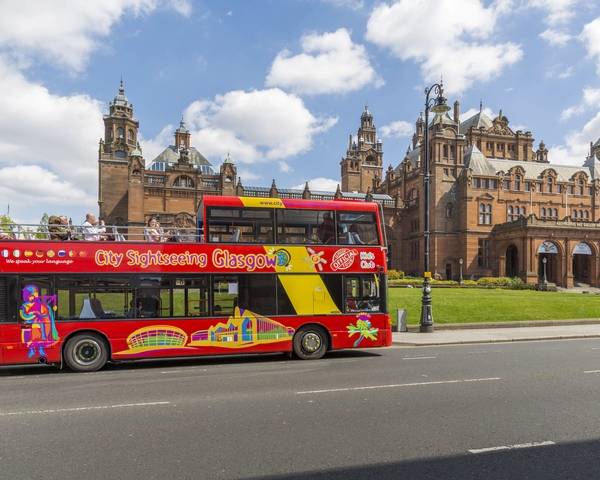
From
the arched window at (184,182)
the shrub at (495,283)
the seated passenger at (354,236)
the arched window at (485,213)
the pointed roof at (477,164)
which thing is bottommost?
the shrub at (495,283)

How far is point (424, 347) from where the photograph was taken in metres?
16.4

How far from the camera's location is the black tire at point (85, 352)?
39.4ft

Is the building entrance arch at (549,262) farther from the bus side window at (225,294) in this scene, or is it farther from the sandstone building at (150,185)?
the bus side window at (225,294)

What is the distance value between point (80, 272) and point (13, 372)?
3031 mm

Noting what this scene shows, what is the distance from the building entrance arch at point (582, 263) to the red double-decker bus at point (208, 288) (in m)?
53.0

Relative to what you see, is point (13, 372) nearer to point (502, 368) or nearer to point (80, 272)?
point (80, 272)

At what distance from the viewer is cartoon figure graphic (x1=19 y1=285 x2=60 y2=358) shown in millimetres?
11820

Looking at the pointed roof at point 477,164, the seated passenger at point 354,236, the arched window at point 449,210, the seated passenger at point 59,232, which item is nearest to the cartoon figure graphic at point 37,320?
the seated passenger at point 59,232

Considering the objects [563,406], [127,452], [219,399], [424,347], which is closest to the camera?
[127,452]

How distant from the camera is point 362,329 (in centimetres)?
Answer: 1405

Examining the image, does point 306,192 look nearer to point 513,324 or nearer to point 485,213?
point 485,213

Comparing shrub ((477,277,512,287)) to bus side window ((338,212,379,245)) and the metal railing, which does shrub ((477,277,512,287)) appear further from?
the metal railing

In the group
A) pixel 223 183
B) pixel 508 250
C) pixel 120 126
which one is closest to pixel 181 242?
pixel 223 183

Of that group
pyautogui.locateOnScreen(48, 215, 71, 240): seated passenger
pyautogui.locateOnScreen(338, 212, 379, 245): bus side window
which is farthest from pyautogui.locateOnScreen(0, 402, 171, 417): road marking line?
pyautogui.locateOnScreen(338, 212, 379, 245): bus side window
